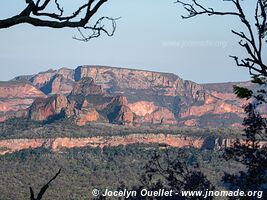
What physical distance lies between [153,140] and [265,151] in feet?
548

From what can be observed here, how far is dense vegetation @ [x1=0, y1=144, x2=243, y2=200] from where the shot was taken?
102069mm

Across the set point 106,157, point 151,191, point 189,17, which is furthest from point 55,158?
point 189,17

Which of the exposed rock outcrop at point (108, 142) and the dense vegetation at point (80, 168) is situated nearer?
the dense vegetation at point (80, 168)

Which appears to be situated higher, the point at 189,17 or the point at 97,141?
the point at 189,17

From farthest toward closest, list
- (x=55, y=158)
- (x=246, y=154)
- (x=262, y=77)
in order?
(x=55, y=158) < (x=246, y=154) < (x=262, y=77)

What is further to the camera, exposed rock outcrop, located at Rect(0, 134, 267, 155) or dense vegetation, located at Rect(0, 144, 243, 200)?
exposed rock outcrop, located at Rect(0, 134, 267, 155)

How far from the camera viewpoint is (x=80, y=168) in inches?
5605

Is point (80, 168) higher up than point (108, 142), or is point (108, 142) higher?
point (108, 142)

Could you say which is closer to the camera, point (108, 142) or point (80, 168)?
point (80, 168)

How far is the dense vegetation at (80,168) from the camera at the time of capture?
102069mm

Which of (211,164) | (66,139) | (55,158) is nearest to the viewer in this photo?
(211,164)

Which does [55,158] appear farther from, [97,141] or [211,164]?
[211,164]

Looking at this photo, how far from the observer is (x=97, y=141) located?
181625 millimetres

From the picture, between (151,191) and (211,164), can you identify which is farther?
(211,164)
